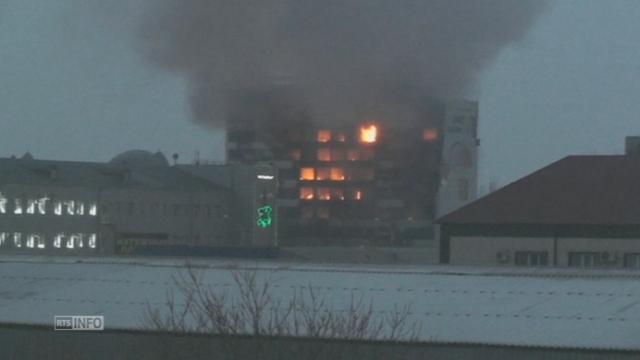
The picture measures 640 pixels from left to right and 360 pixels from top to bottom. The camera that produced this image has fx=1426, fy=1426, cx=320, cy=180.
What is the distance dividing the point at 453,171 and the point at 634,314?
81.7 meters

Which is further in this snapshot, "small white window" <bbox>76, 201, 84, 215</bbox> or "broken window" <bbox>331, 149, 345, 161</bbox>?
"broken window" <bbox>331, 149, 345, 161</bbox>

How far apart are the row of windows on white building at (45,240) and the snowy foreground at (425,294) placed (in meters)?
38.2

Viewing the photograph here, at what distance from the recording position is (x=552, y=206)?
49.5 m

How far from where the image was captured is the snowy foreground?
22.4 meters

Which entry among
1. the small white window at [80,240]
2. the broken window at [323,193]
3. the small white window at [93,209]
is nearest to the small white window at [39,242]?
the small white window at [80,240]

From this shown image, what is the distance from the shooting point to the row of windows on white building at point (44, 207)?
70.1 m

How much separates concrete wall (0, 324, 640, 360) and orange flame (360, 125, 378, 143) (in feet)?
256

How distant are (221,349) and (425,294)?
7.61 m

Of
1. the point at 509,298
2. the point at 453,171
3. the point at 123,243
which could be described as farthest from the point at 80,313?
the point at 453,171

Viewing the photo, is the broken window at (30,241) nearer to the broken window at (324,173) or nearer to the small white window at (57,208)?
the small white window at (57,208)

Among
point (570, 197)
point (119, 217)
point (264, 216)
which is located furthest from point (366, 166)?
point (264, 216)

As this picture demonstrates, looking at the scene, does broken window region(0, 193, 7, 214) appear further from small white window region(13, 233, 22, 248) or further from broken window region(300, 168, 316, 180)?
broken window region(300, 168, 316, 180)

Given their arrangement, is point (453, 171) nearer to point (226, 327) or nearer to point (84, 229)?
point (84, 229)

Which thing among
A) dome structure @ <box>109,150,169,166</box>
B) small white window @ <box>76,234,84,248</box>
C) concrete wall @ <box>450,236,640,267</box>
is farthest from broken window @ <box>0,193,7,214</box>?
concrete wall @ <box>450,236,640,267</box>
